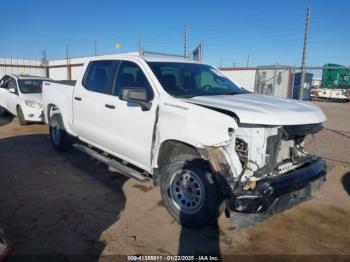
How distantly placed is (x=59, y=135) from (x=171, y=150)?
3.62m

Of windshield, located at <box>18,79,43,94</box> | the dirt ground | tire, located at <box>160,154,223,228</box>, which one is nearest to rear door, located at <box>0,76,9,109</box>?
windshield, located at <box>18,79,43,94</box>

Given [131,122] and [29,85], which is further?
[29,85]

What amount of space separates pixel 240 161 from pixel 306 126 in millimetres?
870

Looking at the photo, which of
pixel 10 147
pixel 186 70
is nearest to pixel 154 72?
pixel 186 70

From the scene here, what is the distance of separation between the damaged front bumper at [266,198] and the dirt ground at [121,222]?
17.8 inches

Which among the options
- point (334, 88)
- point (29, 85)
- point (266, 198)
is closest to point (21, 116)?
point (29, 85)

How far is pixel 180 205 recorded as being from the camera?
157 inches

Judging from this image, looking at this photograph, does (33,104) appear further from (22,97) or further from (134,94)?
(134,94)

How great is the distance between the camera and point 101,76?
5477 millimetres

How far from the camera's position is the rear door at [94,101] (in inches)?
203

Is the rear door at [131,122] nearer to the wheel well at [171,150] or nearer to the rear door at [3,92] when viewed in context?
the wheel well at [171,150]

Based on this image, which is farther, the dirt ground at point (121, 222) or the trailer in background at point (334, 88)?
the trailer in background at point (334, 88)

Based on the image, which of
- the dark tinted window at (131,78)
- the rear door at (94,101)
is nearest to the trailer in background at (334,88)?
the rear door at (94,101)

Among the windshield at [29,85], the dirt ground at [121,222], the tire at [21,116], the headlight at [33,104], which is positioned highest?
the windshield at [29,85]
